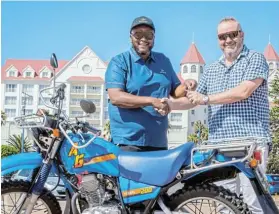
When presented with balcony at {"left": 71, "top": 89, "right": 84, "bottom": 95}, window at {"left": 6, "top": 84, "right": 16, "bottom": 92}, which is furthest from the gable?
window at {"left": 6, "top": 84, "right": 16, "bottom": 92}

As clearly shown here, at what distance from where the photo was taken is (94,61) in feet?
332

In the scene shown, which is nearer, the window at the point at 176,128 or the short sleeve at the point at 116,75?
the short sleeve at the point at 116,75

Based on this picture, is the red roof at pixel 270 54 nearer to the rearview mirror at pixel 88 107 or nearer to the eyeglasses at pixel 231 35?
the eyeglasses at pixel 231 35

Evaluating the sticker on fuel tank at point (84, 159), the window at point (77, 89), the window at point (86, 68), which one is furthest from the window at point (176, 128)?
the sticker on fuel tank at point (84, 159)

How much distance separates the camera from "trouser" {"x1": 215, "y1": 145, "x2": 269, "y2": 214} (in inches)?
138

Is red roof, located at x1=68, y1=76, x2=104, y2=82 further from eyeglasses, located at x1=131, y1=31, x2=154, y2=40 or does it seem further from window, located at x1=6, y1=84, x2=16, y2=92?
eyeglasses, located at x1=131, y1=31, x2=154, y2=40

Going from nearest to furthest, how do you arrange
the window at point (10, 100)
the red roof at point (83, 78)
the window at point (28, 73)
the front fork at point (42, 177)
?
the front fork at point (42, 177) → the window at point (10, 100) → the red roof at point (83, 78) → the window at point (28, 73)

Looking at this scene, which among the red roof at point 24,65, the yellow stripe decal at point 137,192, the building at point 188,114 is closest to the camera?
the yellow stripe decal at point 137,192

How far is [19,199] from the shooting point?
144 inches

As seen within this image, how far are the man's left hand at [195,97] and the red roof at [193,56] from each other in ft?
344

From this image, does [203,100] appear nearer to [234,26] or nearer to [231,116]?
[231,116]

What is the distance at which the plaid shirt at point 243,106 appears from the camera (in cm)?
365

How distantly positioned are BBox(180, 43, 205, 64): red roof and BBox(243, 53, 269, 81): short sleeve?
4131 inches

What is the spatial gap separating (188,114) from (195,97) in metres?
95.0
